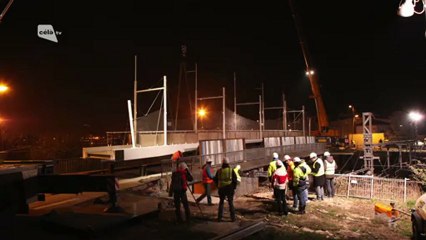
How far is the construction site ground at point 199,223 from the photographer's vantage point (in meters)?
8.47

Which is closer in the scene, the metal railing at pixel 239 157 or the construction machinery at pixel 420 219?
the construction machinery at pixel 420 219

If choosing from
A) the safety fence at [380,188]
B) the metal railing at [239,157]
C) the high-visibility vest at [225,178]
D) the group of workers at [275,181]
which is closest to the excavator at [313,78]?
the metal railing at [239,157]

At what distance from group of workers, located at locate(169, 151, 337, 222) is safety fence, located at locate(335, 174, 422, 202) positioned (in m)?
0.99

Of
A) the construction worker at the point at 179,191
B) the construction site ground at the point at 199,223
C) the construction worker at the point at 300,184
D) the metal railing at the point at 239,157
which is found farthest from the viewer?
the metal railing at the point at 239,157

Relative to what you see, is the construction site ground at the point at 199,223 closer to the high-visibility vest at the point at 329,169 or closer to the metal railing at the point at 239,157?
the high-visibility vest at the point at 329,169

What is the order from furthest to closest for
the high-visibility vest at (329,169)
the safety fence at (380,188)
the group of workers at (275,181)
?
the high-visibility vest at (329,169)
the safety fence at (380,188)
the group of workers at (275,181)

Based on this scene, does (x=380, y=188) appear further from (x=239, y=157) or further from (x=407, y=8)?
(x=407, y=8)

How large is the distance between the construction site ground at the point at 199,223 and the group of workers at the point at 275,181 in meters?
0.41

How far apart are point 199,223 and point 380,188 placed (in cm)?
942

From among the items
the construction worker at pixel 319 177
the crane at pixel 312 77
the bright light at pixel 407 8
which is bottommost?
the construction worker at pixel 319 177

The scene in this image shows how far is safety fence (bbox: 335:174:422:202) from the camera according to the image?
14523 mm

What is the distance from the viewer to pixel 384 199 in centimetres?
1446

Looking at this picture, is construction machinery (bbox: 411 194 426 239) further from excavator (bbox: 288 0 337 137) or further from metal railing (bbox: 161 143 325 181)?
excavator (bbox: 288 0 337 137)

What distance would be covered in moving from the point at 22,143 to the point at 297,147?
23.1m
